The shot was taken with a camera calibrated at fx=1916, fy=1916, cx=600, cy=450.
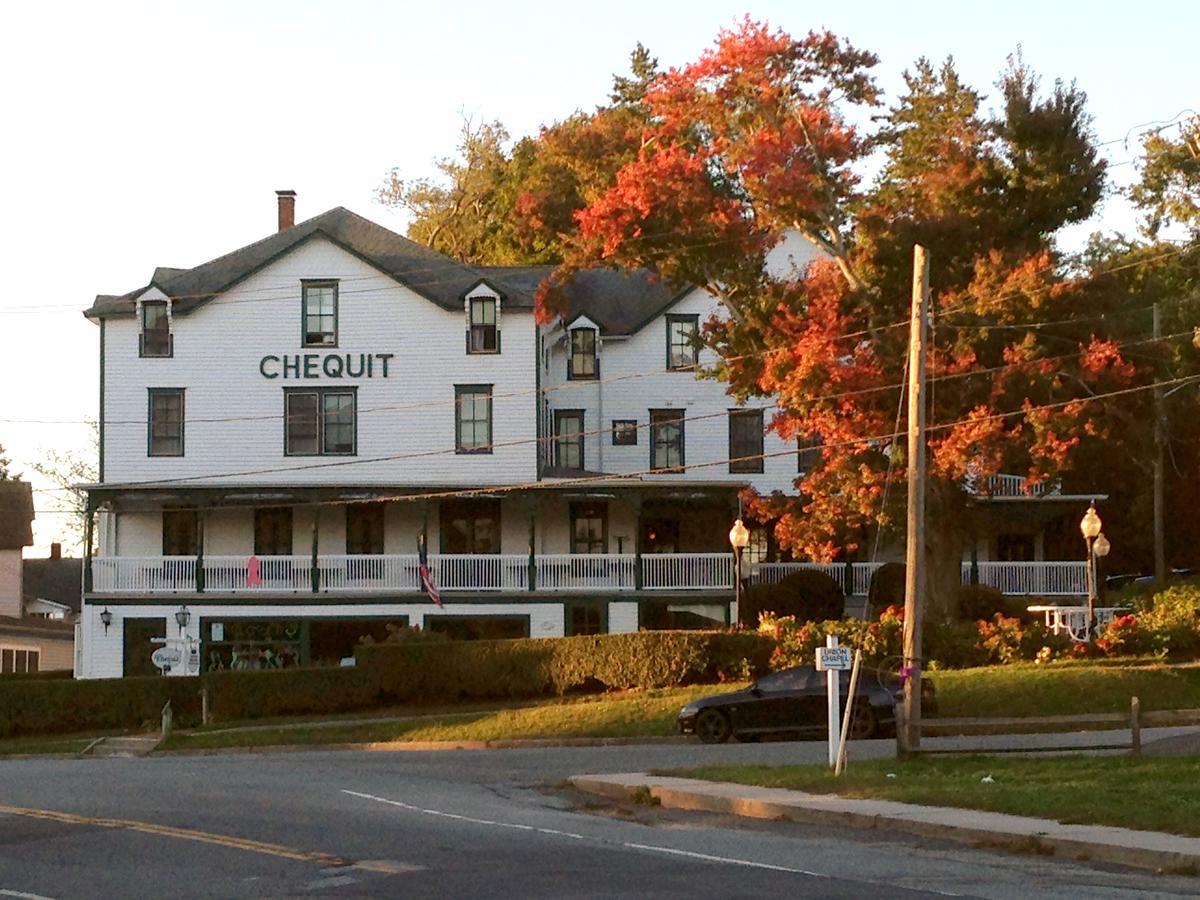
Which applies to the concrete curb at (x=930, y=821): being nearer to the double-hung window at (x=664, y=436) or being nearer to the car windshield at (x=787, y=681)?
the car windshield at (x=787, y=681)

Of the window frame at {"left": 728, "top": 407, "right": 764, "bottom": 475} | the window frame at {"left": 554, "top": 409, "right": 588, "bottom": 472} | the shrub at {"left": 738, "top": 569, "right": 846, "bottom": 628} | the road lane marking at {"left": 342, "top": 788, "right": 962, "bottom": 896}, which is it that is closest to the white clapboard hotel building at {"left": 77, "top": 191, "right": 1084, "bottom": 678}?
the shrub at {"left": 738, "top": 569, "right": 846, "bottom": 628}

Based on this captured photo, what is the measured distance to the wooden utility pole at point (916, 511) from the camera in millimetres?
25766

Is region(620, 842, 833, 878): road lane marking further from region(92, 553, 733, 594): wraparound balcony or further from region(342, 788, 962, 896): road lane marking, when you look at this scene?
region(92, 553, 733, 594): wraparound balcony

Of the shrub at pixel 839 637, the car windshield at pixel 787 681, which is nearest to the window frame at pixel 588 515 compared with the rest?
the shrub at pixel 839 637

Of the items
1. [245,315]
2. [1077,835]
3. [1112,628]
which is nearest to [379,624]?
[245,315]

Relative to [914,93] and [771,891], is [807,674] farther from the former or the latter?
[771,891]

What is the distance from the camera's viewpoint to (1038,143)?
42.2m

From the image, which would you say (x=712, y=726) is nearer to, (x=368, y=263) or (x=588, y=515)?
(x=588, y=515)

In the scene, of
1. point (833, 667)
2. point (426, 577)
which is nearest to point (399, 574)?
point (426, 577)

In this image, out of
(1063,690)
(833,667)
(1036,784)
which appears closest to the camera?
(1036,784)

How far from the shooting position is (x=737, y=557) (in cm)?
4859

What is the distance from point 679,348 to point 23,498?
33.8 metres

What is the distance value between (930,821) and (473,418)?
3618 cm

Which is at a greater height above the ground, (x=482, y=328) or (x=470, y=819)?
(x=482, y=328)
